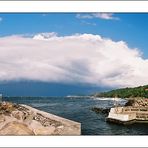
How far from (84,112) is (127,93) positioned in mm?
475

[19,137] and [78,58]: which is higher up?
[78,58]

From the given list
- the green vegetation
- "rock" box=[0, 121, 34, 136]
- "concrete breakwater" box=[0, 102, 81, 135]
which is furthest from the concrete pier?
"rock" box=[0, 121, 34, 136]

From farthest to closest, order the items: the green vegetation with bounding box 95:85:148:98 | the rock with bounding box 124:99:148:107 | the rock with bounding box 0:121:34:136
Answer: the rock with bounding box 124:99:148:107 < the green vegetation with bounding box 95:85:148:98 < the rock with bounding box 0:121:34:136

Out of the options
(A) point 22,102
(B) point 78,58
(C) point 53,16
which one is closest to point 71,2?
(C) point 53,16

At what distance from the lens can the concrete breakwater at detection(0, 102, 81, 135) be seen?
17.1 feet

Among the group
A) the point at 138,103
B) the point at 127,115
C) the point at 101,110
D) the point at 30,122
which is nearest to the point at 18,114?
the point at 30,122

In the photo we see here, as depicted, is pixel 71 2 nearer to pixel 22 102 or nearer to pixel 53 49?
pixel 53 49

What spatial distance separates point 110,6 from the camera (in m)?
5.16

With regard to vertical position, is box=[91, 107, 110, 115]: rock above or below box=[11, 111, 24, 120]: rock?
above

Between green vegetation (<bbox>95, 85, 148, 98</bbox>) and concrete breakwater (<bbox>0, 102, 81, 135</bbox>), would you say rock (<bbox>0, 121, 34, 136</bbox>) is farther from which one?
green vegetation (<bbox>95, 85, 148, 98</bbox>)

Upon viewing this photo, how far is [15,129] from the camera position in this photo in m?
5.21

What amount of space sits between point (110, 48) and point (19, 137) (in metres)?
1.27

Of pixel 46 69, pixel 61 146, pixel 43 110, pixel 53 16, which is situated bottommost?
pixel 61 146

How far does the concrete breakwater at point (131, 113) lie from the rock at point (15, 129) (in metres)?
0.84
